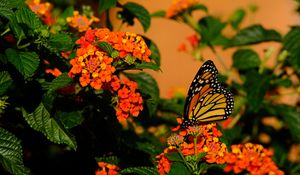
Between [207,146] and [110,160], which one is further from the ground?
[207,146]

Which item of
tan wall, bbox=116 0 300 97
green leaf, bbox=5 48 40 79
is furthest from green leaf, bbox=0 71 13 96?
tan wall, bbox=116 0 300 97

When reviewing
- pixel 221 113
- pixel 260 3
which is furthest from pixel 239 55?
pixel 260 3

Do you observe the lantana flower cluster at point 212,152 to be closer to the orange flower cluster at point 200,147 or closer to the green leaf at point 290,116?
the orange flower cluster at point 200,147

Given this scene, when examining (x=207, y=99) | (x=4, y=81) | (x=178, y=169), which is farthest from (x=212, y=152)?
(x=4, y=81)

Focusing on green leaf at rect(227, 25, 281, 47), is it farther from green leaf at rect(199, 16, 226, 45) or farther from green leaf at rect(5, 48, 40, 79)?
green leaf at rect(5, 48, 40, 79)

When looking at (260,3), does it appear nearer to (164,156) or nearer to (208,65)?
(208,65)

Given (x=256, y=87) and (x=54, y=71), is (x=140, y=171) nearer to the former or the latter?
(x=54, y=71)
